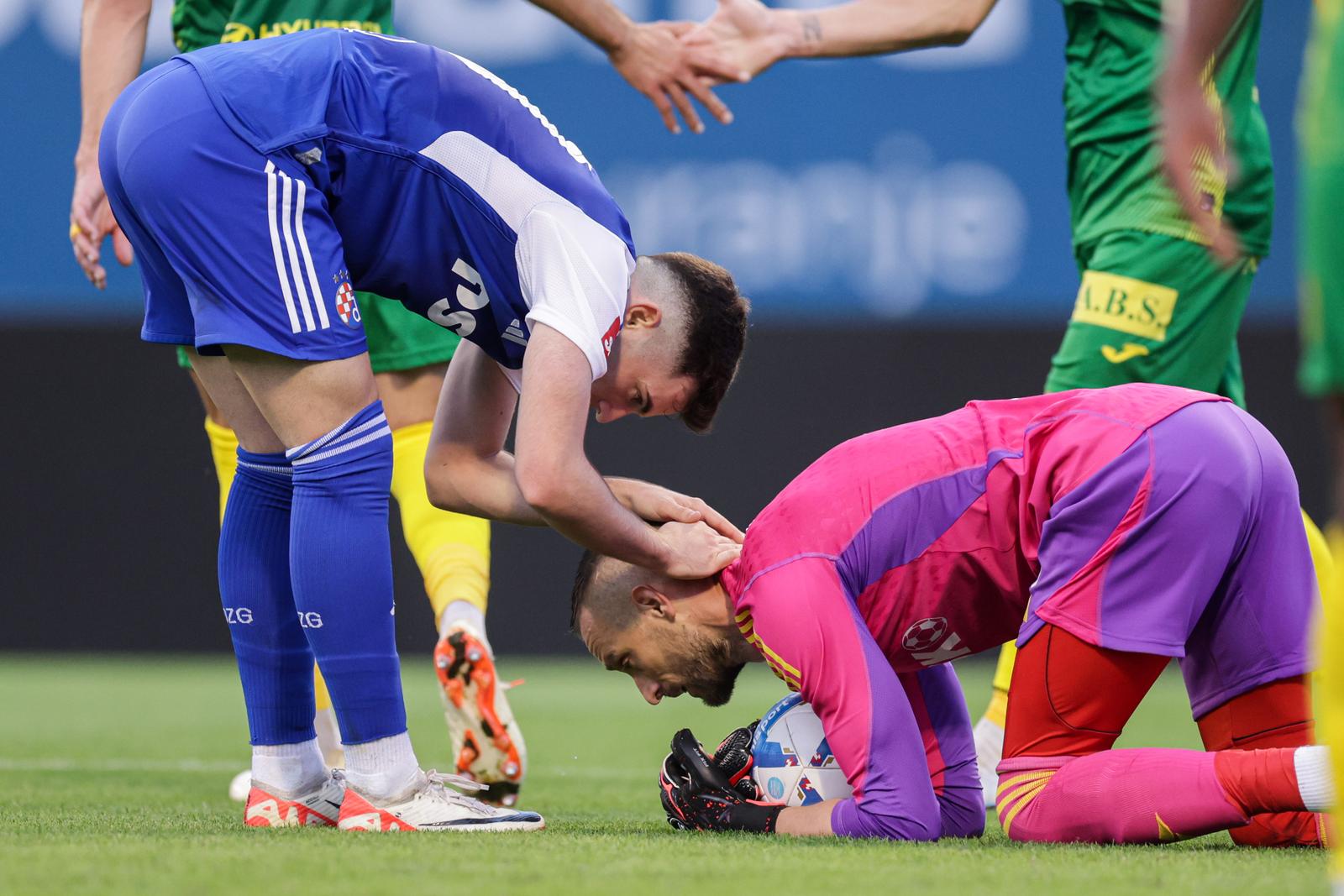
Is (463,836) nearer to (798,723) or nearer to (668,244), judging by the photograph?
(798,723)

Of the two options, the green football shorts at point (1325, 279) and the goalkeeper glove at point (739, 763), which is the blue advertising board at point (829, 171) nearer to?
the goalkeeper glove at point (739, 763)

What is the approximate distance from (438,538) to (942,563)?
139cm

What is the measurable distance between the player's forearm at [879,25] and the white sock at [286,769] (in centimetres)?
164

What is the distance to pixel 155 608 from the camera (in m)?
8.10

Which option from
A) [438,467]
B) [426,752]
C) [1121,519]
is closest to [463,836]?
[438,467]

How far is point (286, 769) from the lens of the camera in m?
2.67

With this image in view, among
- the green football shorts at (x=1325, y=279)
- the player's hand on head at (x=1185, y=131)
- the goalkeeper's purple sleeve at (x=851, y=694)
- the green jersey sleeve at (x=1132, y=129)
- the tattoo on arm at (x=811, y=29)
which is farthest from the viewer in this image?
the green jersey sleeve at (x=1132, y=129)

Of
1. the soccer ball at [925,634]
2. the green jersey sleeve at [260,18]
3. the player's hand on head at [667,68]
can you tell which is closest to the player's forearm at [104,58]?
the green jersey sleeve at [260,18]

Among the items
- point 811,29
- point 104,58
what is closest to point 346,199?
point 811,29

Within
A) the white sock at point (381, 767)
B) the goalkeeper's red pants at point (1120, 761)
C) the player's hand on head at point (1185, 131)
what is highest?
the player's hand on head at point (1185, 131)

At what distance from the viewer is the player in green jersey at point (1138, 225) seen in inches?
140

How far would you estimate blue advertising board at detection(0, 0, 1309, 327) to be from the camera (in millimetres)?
7438

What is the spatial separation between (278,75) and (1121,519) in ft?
5.13

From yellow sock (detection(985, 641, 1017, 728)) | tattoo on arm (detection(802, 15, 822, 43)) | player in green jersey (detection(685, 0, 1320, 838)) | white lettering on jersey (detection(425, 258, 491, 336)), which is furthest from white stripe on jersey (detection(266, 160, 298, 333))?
yellow sock (detection(985, 641, 1017, 728))
